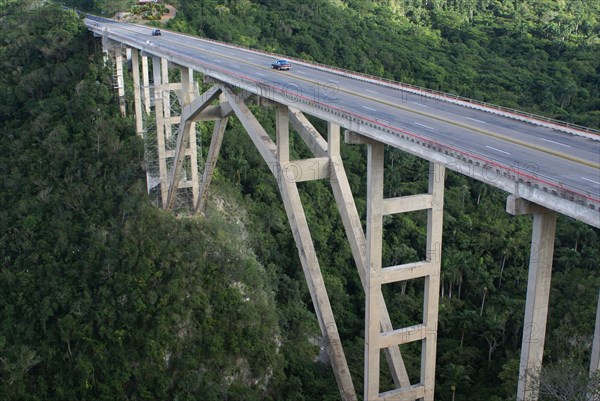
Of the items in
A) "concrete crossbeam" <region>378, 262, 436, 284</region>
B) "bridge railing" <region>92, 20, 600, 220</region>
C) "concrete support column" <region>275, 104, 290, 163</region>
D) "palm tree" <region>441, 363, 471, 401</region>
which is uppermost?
"bridge railing" <region>92, 20, 600, 220</region>

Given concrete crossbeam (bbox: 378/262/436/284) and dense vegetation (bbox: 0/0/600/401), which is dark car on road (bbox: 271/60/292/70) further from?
concrete crossbeam (bbox: 378/262/436/284)

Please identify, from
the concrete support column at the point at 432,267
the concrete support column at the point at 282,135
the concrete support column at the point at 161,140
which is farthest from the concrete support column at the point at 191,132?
the concrete support column at the point at 432,267

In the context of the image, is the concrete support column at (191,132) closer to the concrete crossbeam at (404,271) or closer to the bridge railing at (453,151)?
the bridge railing at (453,151)

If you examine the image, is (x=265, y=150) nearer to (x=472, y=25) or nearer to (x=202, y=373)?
(x=202, y=373)

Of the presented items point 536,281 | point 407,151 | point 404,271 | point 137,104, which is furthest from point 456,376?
point 137,104

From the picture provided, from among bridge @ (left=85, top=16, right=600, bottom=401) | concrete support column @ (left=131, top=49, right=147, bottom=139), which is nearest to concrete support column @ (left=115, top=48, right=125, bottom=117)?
concrete support column @ (left=131, top=49, right=147, bottom=139)

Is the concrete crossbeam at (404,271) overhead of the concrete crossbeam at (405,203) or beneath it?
beneath
